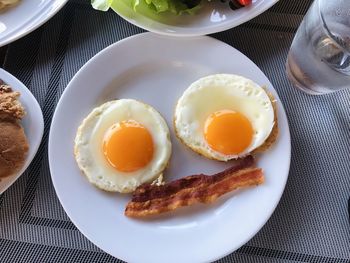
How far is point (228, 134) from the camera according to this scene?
1.67 m

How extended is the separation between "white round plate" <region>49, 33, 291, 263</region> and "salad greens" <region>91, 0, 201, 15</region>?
0.09 m

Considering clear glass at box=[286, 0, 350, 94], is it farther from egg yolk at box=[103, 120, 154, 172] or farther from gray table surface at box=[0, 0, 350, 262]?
egg yolk at box=[103, 120, 154, 172]

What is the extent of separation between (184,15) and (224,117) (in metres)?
0.38

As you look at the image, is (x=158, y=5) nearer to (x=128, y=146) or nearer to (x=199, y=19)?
(x=199, y=19)

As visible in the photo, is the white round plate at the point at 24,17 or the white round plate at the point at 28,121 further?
the white round plate at the point at 24,17

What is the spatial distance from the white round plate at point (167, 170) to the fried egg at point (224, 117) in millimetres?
50

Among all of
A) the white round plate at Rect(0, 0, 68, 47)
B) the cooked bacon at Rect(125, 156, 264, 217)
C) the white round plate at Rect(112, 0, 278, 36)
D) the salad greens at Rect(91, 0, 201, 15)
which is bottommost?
the cooked bacon at Rect(125, 156, 264, 217)

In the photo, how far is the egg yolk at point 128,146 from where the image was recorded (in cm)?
167

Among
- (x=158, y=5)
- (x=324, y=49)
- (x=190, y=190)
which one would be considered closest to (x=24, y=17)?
(x=158, y=5)

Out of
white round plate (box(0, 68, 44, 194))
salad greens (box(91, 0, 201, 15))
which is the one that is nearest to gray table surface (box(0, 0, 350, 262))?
white round plate (box(0, 68, 44, 194))

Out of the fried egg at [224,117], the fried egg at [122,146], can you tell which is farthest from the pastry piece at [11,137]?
the fried egg at [224,117]

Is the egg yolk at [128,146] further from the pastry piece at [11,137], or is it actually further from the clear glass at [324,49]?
the clear glass at [324,49]

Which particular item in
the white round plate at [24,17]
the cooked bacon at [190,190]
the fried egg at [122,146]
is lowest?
the cooked bacon at [190,190]

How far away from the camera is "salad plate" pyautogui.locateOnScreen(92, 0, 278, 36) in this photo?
172 centimetres
